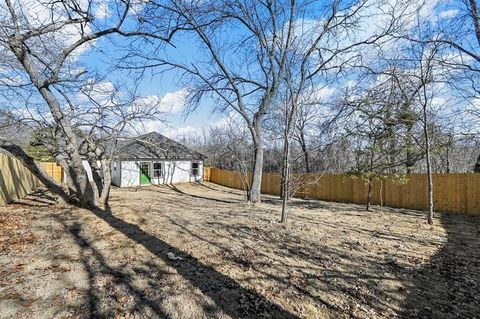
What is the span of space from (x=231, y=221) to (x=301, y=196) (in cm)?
1168

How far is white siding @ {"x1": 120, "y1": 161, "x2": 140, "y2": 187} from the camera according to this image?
21.1m

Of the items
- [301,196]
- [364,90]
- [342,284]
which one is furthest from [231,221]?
[301,196]

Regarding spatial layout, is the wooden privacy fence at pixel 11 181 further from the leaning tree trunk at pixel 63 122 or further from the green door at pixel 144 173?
the green door at pixel 144 173

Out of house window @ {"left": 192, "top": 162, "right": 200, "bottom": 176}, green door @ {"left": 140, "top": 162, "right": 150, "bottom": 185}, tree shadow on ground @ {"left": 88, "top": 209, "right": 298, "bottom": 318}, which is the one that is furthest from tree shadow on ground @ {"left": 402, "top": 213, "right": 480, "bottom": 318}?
house window @ {"left": 192, "top": 162, "right": 200, "bottom": 176}

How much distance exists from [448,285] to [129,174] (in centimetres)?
2079

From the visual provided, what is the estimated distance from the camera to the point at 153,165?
2286 cm

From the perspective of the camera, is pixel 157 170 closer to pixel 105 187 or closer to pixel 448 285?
pixel 105 187

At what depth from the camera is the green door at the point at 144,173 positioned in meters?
22.2

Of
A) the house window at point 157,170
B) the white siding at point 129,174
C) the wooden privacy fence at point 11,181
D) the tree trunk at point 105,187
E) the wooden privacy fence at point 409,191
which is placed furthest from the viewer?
the house window at point 157,170

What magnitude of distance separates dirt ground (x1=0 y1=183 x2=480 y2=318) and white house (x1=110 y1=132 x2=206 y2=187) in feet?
47.8

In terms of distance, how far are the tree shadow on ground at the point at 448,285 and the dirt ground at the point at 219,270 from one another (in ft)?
0.06

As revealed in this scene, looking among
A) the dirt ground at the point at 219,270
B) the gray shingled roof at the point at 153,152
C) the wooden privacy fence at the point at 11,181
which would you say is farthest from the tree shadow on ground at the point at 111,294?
the gray shingled roof at the point at 153,152

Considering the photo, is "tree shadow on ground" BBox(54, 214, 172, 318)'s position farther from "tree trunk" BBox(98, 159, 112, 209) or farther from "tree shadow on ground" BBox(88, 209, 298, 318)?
"tree trunk" BBox(98, 159, 112, 209)

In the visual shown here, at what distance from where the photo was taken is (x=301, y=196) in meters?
18.2
